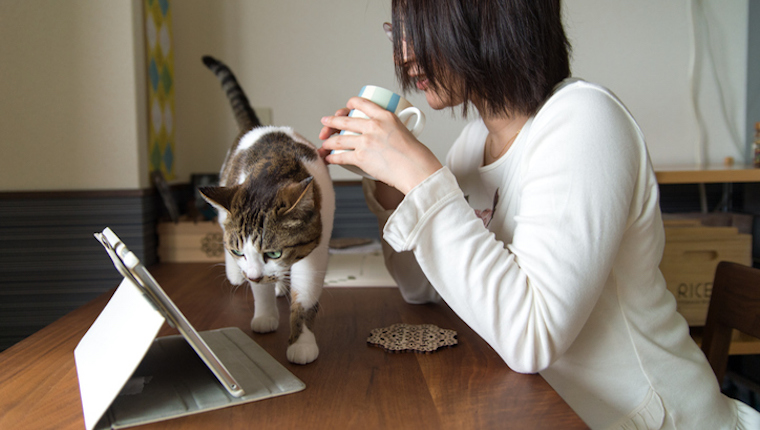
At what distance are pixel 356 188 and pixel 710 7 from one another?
143cm

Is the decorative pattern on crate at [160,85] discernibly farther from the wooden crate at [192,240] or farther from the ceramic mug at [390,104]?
the ceramic mug at [390,104]

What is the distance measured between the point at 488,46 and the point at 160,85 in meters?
1.18

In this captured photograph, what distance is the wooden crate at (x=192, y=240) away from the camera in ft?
4.73

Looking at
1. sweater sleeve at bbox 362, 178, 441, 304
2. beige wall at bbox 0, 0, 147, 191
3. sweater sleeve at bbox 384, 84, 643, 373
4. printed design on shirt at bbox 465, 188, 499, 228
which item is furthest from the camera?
beige wall at bbox 0, 0, 147, 191

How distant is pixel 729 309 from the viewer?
85 cm

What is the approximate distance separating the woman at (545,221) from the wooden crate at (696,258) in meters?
0.77

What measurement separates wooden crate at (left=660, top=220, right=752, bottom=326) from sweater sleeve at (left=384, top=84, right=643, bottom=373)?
96cm

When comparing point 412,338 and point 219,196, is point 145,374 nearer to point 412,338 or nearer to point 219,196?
point 219,196

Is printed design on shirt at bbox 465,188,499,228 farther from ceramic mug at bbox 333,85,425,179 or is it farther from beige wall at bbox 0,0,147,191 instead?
beige wall at bbox 0,0,147,191

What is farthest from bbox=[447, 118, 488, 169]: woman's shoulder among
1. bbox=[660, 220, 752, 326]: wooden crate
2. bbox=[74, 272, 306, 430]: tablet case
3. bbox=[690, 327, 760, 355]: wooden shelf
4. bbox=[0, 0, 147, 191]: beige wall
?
bbox=[690, 327, 760, 355]: wooden shelf

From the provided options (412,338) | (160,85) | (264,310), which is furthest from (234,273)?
(160,85)

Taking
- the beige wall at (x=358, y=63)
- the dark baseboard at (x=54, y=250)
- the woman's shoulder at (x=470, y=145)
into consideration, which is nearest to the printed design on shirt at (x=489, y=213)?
the woman's shoulder at (x=470, y=145)

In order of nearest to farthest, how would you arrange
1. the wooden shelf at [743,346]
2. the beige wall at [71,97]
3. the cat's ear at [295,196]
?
1. the cat's ear at [295,196]
2. the beige wall at [71,97]
3. the wooden shelf at [743,346]

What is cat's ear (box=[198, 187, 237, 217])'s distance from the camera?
70 cm
